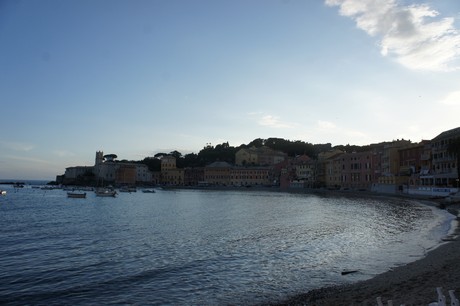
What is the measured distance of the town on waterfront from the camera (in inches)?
2963

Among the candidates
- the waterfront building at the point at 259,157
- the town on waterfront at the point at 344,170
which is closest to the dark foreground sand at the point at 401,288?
the town on waterfront at the point at 344,170

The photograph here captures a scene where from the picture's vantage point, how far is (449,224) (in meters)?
35.3

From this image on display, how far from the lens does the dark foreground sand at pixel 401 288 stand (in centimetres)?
1201

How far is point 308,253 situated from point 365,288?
9143 millimetres

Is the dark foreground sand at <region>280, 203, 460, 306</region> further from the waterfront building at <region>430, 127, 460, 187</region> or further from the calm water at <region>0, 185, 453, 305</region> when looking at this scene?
the waterfront building at <region>430, 127, 460, 187</region>

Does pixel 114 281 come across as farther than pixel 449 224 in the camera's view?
No

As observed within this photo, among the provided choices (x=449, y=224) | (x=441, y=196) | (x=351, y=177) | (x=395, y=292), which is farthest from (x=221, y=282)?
(x=351, y=177)

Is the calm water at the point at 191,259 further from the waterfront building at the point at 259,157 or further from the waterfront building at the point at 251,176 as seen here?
the waterfront building at the point at 259,157

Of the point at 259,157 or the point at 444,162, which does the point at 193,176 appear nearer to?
the point at 259,157

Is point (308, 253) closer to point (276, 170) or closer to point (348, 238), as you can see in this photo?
point (348, 238)

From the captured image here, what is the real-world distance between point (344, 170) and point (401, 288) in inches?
4396

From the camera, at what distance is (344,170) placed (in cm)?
12125

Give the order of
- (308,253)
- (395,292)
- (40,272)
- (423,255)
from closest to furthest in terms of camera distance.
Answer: (395,292) → (40,272) → (423,255) → (308,253)

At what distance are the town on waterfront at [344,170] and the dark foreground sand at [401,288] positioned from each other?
5563 centimetres
